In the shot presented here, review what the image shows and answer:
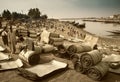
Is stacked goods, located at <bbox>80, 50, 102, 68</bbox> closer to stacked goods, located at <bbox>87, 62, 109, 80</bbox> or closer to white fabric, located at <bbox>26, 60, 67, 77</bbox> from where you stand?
stacked goods, located at <bbox>87, 62, 109, 80</bbox>

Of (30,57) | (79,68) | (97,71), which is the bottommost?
(79,68)

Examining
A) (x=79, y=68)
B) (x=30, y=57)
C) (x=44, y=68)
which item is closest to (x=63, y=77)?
(x=79, y=68)

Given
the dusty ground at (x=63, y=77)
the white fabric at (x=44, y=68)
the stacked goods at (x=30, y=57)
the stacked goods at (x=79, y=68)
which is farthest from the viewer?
the stacked goods at (x=30, y=57)

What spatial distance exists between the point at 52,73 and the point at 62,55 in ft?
13.1

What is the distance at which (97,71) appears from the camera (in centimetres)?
836

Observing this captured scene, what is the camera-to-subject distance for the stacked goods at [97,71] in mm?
8344

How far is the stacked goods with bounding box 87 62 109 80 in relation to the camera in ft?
27.4

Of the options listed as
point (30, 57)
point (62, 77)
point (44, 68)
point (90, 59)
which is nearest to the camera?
point (90, 59)

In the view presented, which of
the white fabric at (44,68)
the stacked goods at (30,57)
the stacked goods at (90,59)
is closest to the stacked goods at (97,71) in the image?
the stacked goods at (90,59)

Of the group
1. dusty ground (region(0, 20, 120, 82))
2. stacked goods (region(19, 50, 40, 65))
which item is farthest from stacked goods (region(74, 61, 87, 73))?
stacked goods (region(19, 50, 40, 65))

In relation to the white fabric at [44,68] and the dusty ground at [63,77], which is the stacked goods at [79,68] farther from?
the white fabric at [44,68]

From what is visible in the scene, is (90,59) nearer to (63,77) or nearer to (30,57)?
(63,77)

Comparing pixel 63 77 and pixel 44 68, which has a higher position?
pixel 44 68

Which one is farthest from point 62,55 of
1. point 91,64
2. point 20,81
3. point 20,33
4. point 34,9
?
point 34,9
